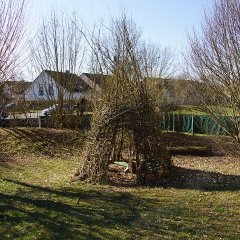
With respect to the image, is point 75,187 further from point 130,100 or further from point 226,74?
point 226,74

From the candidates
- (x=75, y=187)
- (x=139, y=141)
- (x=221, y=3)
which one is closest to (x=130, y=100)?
(x=139, y=141)

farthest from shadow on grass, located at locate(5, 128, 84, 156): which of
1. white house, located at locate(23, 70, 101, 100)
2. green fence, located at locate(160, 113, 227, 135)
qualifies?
green fence, located at locate(160, 113, 227, 135)

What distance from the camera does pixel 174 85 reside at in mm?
36406

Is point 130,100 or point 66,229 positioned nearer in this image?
point 66,229

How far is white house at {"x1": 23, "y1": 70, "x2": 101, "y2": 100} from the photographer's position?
19.5 meters

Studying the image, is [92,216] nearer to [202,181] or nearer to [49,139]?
[202,181]

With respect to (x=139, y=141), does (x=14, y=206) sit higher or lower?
lower

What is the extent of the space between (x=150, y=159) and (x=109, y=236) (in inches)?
160

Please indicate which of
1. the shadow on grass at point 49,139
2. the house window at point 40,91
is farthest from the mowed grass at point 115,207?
the house window at point 40,91

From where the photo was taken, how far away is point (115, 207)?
648 centimetres

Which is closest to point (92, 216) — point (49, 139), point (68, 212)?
point (68, 212)

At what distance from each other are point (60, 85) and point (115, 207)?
45.0 feet

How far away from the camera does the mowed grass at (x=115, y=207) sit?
5176 millimetres

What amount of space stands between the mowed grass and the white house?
349 inches
